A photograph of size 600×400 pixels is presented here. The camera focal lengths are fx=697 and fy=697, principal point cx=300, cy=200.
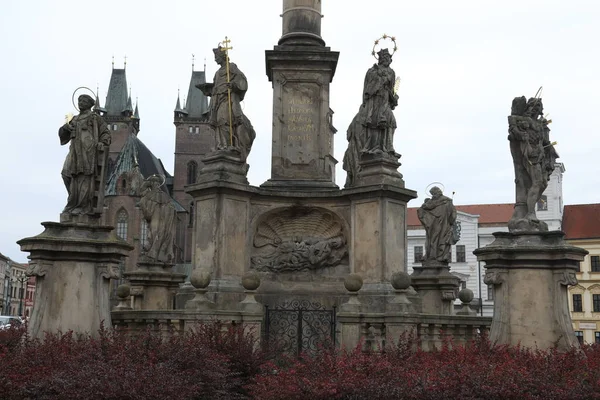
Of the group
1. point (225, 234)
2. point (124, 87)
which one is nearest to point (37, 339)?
point (225, 234)

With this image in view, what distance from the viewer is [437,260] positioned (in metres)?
16.5

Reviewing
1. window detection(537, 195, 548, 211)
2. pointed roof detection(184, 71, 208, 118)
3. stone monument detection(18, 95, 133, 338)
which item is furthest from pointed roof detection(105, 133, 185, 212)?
stone monument detection(18, 95, 133, 338)

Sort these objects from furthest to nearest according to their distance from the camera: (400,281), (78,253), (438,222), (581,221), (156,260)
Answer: (581,221) < (438,222) < (156,260) < (400,281) < (78,253)

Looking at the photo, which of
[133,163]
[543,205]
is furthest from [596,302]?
[133,163]

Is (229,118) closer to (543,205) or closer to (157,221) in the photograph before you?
(157,221)

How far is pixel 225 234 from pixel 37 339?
4.02m

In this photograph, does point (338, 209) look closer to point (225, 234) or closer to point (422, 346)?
point (225, 234)

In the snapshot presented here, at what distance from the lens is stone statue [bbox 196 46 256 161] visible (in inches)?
540

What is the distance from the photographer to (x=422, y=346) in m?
11.3

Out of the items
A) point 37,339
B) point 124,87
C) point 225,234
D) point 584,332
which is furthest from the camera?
point 124,87

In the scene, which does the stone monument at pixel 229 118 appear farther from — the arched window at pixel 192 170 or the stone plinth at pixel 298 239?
the arched window at pixel 192 170

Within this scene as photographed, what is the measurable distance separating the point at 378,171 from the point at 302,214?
1.82m

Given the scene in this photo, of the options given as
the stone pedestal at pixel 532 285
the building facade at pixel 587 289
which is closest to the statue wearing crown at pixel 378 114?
the stone pedestal at pixel 532 285

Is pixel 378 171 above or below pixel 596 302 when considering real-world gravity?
above
